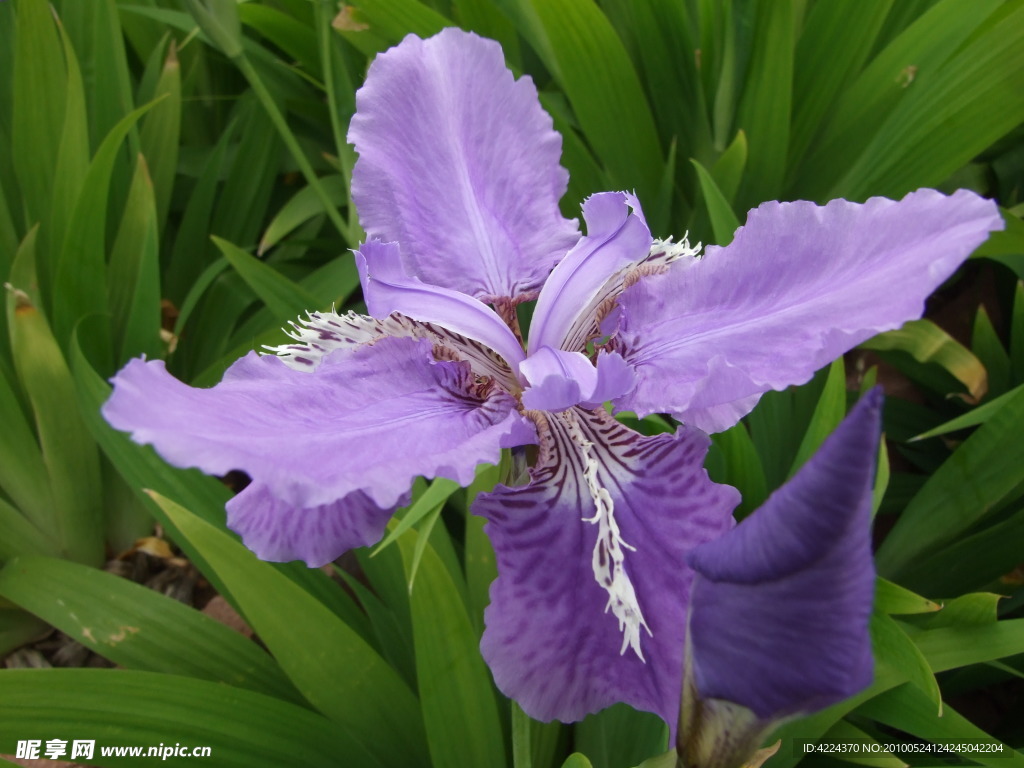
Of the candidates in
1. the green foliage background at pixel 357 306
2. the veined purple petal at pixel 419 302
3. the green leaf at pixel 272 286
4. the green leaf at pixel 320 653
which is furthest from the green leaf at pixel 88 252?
the veined purple petal at pixel 419 302

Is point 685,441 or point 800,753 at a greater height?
point 685,441

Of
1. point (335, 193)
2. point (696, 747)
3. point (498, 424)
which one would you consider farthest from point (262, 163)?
point (696, 747)

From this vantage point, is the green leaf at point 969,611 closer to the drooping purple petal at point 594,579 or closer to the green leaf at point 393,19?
the drooping purple petal at point 594,579

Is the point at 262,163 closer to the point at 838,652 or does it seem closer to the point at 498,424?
the point at 498,424

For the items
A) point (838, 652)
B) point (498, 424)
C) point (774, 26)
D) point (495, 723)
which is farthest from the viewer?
point (774, 26)

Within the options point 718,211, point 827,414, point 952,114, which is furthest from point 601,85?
point 827,414

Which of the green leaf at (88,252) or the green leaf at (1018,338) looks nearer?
the green leaf at (88,252)

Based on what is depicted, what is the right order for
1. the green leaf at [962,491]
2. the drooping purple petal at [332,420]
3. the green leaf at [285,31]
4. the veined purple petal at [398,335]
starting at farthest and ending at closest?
1. the green leaf at [285,31]
2. the green leaf at [962,491]
3. the veined purple petal at [398,335]
4. the drooping purple petal at [332,420]
